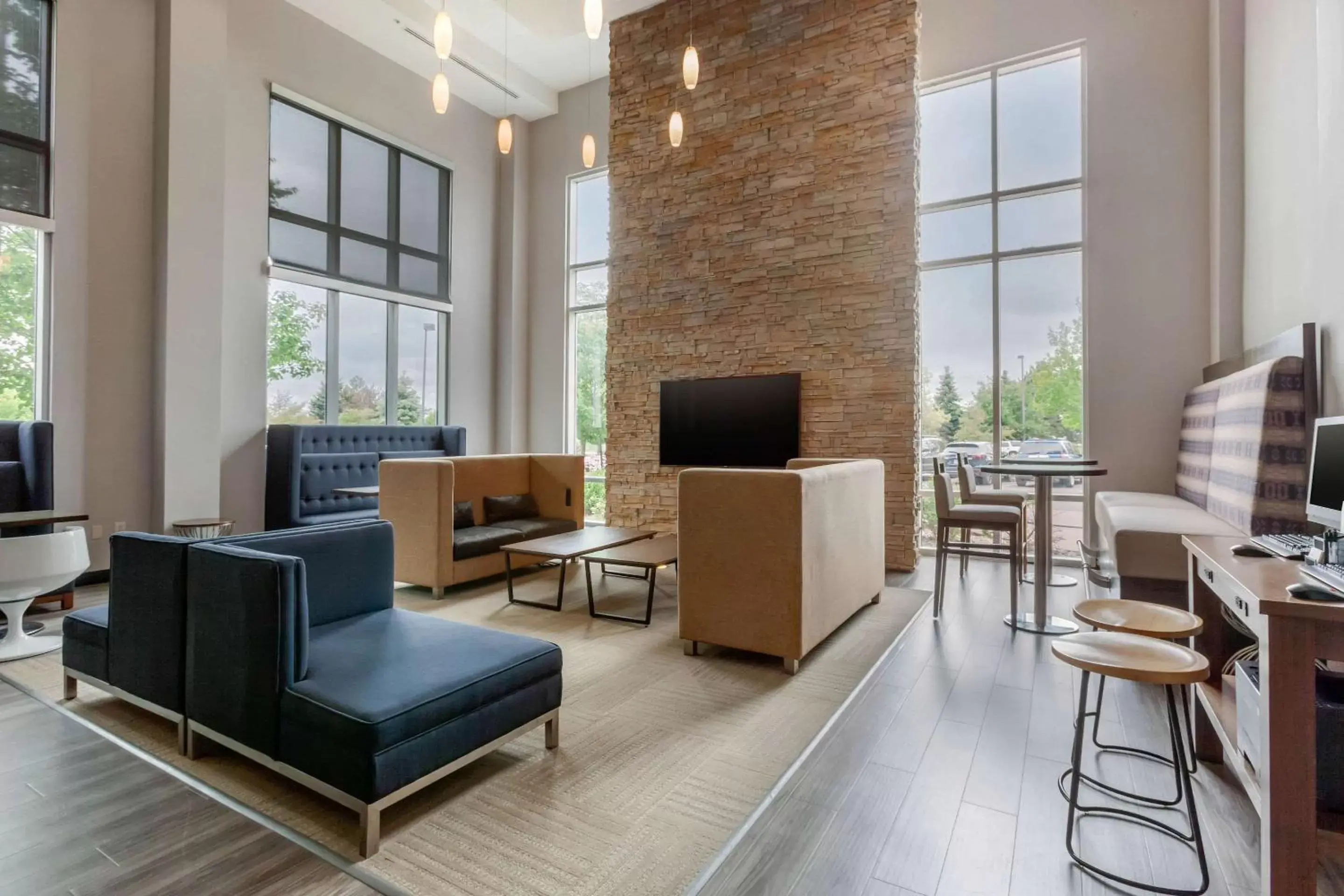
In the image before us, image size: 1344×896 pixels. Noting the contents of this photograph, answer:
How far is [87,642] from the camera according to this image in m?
2.50

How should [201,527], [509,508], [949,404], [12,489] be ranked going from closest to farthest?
[12,489]
[201,527]
[509,508]
[949,404]

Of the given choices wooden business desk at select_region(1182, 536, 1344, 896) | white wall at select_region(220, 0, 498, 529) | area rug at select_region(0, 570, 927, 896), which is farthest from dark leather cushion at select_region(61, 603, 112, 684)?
wooden business desk at select_region(1182, 536, 1344, 896)

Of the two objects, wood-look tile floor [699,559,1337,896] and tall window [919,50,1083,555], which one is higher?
tall window [919,50,1083,555]

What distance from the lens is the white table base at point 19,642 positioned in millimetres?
3150

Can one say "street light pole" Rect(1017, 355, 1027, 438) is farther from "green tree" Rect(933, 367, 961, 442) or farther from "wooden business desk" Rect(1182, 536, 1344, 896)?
"wooden business desk" Rect(1182, 536, 1344, 896)

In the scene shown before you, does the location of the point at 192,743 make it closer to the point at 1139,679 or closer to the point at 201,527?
the point at 1139,679

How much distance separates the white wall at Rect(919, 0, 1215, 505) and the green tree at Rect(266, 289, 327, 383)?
6840 mm

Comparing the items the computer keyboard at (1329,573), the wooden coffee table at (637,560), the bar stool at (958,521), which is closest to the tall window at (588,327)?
the wooden coffee table at (637,560)

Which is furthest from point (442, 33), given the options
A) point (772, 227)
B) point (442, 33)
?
point (772, 227)

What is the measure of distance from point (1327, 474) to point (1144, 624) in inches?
34.5

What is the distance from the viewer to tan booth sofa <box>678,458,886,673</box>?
9.60 feet

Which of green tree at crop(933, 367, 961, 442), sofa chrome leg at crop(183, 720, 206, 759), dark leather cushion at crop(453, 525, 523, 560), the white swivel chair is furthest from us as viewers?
green tree at crop(933, 367, 961, 442)

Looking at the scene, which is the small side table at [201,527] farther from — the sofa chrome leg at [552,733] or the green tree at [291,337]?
the sofa chrome leg at [552,733]

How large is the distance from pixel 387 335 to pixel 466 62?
3010mm
